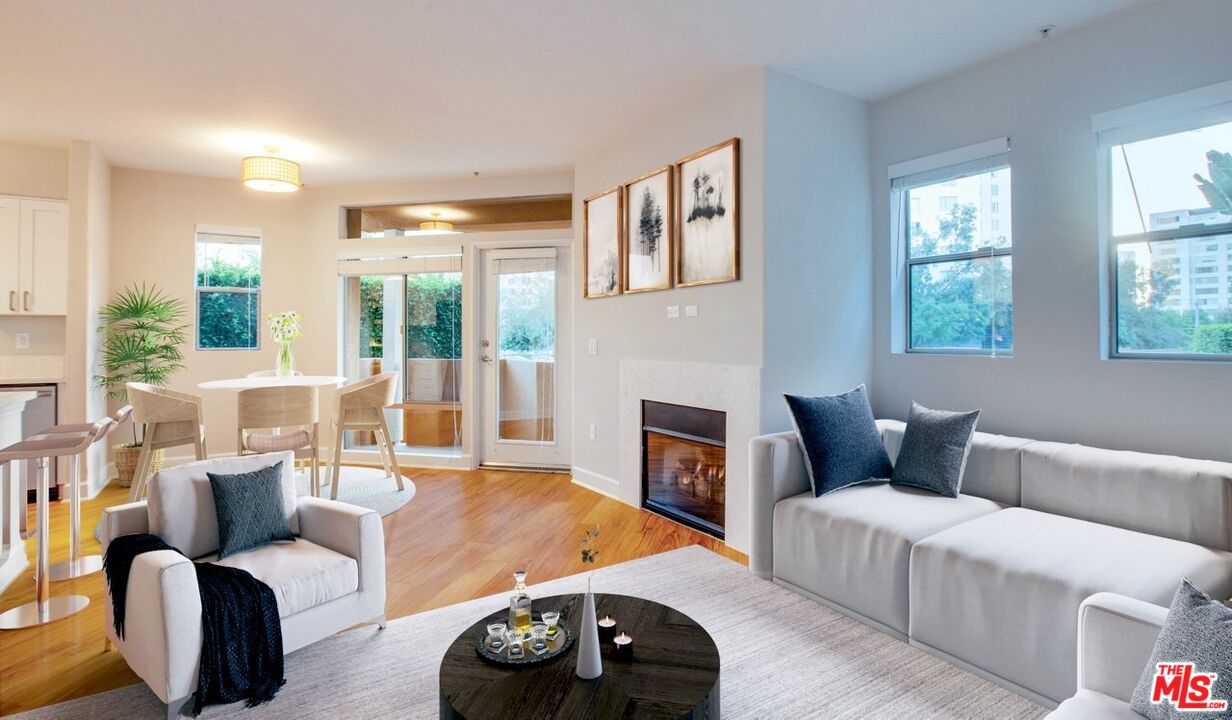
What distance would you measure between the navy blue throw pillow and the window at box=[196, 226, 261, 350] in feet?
17.7

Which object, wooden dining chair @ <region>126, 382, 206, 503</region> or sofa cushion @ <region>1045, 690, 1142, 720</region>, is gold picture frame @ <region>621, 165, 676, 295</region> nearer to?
sofa cushion @ <region>1045, 690, 1142, 720</region>

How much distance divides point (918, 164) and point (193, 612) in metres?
4.24

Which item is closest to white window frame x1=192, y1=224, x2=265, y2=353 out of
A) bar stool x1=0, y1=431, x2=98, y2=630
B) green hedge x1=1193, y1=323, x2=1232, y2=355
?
bar stool x1=0, y1=431, x2=98, y2=630

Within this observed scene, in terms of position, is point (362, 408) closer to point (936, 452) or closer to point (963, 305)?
point (936, 452)

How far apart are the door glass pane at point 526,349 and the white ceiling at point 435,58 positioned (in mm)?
1402

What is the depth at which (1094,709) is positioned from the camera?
141 centimetres

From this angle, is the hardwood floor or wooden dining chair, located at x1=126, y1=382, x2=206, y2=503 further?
wooden dining chair, located at x1=126, y1=382, x2=206, y2=503

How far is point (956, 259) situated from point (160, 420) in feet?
17.3

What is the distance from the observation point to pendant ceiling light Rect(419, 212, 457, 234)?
5945mm

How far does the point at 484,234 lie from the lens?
5.75 metres

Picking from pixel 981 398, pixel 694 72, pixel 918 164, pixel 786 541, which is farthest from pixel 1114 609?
pixel 694 72

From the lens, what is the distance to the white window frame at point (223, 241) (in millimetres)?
5637

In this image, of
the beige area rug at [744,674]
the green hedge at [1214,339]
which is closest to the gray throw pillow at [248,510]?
the beige area rug at [744,674]

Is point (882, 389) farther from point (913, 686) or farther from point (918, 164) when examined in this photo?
point (913, 686)
